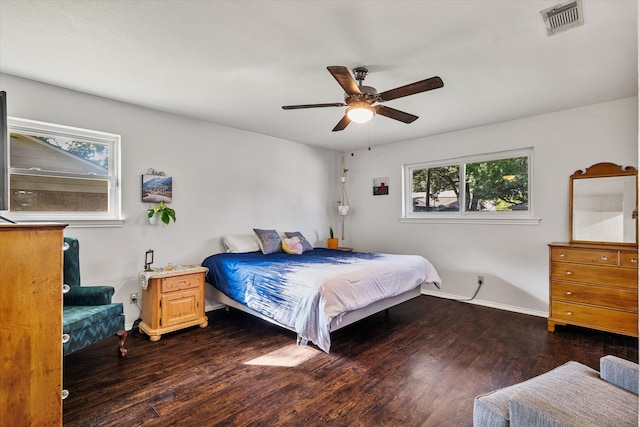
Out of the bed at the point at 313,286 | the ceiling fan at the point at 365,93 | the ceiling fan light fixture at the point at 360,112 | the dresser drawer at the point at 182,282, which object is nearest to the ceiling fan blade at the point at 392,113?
the ceiling fan at the point at 365,93

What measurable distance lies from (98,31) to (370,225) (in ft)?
14.4

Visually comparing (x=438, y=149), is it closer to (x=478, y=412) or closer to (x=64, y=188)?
(x=478, y=412)

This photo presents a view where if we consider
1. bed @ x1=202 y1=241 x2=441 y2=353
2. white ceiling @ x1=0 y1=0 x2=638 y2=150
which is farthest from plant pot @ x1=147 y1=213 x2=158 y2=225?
white ceiling @ x1=0 y1=0 x2=638 y2=150

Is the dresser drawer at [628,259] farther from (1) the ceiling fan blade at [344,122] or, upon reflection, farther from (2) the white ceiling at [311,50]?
(1) the ceiling fan blade at [344,122]

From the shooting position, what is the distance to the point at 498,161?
416cm

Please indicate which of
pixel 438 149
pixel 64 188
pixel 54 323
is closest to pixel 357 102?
pixel 54 323

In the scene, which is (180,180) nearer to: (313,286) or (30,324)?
(313,286)

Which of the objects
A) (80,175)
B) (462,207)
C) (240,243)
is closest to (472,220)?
(462,207)

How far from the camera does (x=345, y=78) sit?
6.95 ft

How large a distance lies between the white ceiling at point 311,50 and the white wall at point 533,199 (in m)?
0.34

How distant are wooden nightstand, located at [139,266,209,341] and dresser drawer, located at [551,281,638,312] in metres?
3.80

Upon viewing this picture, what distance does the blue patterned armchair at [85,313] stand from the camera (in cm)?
215

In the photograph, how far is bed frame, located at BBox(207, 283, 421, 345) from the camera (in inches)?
108

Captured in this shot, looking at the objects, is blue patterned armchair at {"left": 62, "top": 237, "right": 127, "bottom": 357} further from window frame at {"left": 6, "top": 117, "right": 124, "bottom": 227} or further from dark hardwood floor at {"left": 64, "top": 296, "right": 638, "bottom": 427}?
window frame at {"left": 6, "top": 117, "right": 124, "bottom": 227}
